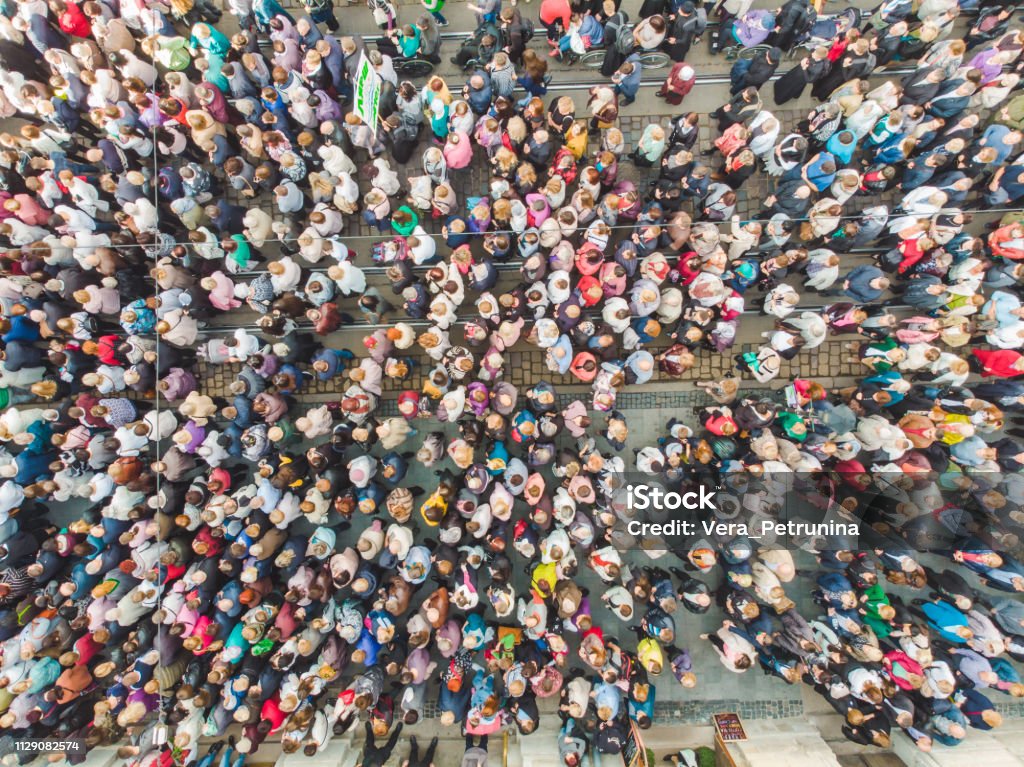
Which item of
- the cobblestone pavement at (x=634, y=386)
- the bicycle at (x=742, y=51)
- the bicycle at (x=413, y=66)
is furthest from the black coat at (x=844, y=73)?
the bicycle at (x=413, y=66)

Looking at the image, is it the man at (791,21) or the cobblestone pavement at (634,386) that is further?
the cobblestone pavement at (634,386)

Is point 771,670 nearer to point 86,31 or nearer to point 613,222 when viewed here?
point 613,222

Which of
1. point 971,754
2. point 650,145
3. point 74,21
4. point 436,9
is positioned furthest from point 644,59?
point 971,754

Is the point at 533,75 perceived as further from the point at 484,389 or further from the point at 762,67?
the point at 484,389

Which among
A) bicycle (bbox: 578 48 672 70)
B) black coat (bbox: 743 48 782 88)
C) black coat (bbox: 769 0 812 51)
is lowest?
black coat (bbox: 743 48 782 88)

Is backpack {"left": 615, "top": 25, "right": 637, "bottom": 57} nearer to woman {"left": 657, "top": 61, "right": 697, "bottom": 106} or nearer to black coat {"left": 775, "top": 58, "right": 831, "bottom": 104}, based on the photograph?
woman {"left": 657, "top": 61, "right": 697, "bottom": 106}

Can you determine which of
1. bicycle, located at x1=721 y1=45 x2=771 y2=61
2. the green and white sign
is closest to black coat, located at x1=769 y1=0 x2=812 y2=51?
bicycle, located at x1=721 y1=45 x2=771 y2=61

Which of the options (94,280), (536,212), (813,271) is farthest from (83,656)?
(813,271)
